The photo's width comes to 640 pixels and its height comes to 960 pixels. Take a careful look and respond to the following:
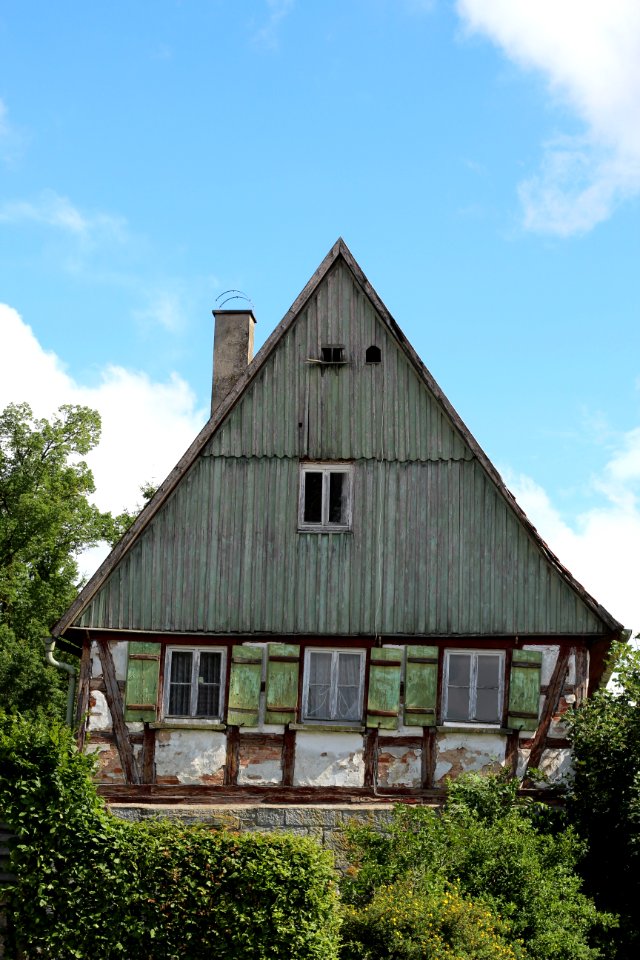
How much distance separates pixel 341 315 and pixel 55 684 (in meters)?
16.2

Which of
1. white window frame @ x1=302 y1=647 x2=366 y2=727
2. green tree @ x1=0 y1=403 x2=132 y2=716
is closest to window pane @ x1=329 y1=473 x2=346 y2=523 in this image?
white window frame @ x1=302 y1=647 x2=366 y2=727

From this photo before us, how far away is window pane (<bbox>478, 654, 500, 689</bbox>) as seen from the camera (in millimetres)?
17250

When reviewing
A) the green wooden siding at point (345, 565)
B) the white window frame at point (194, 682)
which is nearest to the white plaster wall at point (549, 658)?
the green wooden siding at point (345, 565)

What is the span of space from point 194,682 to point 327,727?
1965 mm

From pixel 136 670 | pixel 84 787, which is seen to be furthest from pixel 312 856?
pixel 136 670

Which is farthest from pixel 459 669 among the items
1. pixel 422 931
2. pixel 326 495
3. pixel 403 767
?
pixel 422 931

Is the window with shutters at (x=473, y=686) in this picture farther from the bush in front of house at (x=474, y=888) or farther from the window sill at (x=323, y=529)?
the window sill at (x=323, y=529)

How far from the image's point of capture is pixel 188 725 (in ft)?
56.0

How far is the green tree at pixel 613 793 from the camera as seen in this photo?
15.6 meters

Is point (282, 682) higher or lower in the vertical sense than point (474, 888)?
higher

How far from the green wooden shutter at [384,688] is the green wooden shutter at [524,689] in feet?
5.08

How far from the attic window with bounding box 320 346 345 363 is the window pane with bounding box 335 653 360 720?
4.28 metres

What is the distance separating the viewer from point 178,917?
41.2ft

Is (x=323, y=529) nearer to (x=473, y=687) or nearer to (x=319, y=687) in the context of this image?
(x=319, y=687)
